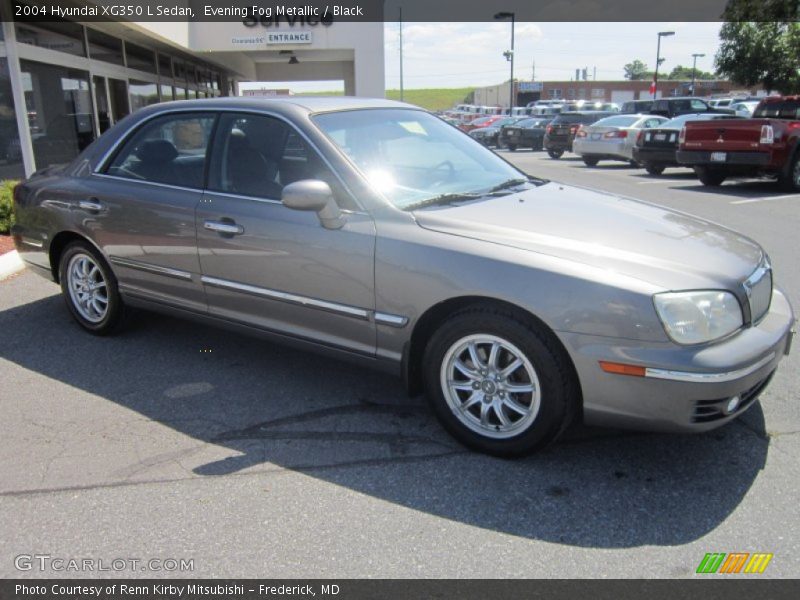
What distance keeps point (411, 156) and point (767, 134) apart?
10.1 metres

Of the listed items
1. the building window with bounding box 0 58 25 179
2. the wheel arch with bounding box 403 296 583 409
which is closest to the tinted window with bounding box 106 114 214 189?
the wheel arch with bounding box 403 296 583 409

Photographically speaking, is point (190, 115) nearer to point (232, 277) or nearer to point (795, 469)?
point (232, 277)

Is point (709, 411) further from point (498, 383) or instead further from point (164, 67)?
point (164, 67)

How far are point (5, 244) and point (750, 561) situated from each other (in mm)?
Answer: 7961

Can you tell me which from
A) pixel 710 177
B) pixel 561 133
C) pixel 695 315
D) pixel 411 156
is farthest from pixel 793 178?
pixel 561 133

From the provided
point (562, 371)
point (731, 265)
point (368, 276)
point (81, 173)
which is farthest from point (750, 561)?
point (81, 173)

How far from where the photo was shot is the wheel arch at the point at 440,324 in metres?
2.99

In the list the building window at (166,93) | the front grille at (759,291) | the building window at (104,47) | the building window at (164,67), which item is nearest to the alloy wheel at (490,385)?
the front grille at (759,291)

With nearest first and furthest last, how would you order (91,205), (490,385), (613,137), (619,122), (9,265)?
(490,385) → (91,205) → (9,265) → (613,137) → (619,122)

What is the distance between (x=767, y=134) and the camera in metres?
11.7

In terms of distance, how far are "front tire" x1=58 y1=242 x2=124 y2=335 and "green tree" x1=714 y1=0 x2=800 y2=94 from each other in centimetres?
2339

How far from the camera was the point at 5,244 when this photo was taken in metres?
7.76

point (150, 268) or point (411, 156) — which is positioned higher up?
point (411, 156)

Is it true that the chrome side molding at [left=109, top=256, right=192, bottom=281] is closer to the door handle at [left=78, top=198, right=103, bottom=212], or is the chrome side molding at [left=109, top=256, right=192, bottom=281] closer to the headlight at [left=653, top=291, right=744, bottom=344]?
the door handle at [left=78, top=198, right=103, bottom=212]
